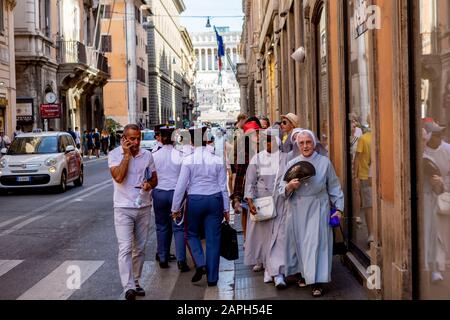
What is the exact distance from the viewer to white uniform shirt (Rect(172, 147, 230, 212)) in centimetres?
739

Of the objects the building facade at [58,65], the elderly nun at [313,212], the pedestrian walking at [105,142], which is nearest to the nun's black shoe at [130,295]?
the elderly nun at [313,212]

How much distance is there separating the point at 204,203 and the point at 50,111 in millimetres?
28556

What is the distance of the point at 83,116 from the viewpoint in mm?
48344

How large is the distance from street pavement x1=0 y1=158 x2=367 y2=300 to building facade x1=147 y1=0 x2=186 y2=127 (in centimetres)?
6361

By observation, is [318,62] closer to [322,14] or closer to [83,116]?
[322,14]

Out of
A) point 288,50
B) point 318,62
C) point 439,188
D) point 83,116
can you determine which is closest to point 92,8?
point 83,116

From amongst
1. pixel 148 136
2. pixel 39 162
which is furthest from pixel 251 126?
pixel 148 136

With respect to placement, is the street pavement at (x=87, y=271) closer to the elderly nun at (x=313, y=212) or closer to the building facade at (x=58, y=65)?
the elderly nun at (x=313, y=212)

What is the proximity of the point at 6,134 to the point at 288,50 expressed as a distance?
18773 millimetres

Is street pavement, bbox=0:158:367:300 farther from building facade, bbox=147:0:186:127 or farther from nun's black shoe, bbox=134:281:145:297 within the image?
building facade, bbox=147:0:186:127

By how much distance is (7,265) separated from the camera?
28.6 ft

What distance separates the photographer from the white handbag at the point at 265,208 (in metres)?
7.47

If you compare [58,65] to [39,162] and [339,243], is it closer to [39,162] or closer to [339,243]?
Answer: [39,162]

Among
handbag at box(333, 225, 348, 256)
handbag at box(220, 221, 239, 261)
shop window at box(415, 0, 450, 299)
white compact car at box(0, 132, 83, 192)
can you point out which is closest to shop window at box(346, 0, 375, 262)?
handbag at box(333, 225, 348, 256)
